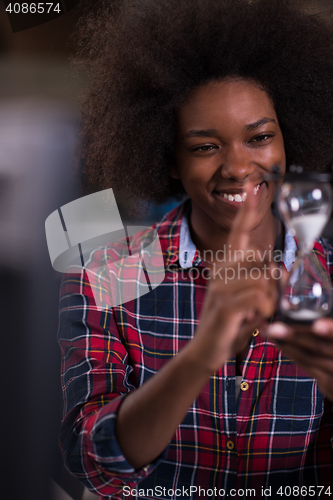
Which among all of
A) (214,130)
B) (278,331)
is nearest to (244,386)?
(278,331)

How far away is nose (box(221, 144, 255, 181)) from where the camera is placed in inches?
34.7

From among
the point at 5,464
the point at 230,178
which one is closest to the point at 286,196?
the point at 230,178

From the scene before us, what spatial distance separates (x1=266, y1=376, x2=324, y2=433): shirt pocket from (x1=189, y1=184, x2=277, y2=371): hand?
456 millimetres

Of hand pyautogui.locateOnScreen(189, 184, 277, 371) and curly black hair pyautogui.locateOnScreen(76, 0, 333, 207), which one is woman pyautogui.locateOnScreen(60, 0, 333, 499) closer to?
curly black hair pyautogui.locateOnScreen(76, 0, 333, 207)

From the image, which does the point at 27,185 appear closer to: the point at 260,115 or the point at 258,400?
the point at 260,115

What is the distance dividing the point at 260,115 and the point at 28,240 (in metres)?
1.04

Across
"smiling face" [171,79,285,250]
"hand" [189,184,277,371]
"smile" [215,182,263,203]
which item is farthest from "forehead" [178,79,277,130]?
"hand" [189,184,277,371]

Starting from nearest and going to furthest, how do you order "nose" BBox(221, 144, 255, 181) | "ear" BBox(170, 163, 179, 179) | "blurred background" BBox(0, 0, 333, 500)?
"nose" BBox(221, 144, 255, 181)
"ear" BBox(170, 163, 179, 179)
"blurred background" BBox(0, 0, 333, 500)

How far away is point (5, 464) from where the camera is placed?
1.60 m

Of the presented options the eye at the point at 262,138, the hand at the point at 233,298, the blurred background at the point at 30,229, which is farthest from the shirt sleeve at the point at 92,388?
the blurred background at the point at 30,229

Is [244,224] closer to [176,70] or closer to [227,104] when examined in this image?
[227,104]

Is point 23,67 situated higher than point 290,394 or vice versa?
point 23,67

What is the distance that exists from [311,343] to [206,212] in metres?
0.51

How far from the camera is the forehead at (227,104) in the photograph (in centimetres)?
88
